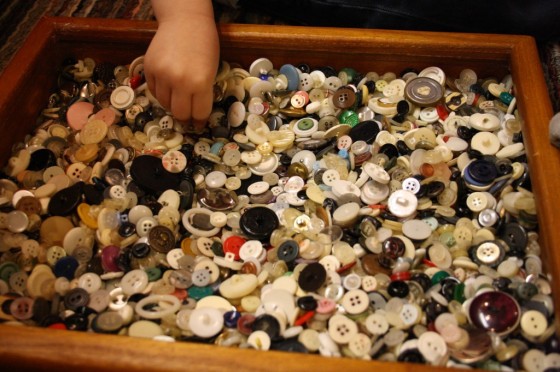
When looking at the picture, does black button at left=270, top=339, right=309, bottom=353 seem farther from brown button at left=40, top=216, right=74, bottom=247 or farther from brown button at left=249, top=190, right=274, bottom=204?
brown button at left=40, top=216, right=74, bottom=247

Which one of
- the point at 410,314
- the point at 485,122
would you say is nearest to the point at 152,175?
the point at 410,314

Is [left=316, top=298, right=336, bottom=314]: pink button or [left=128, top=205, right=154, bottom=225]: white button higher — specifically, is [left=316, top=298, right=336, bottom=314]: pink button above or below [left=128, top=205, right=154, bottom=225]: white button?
below

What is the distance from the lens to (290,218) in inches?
33.6

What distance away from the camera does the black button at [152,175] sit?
35.0 inches

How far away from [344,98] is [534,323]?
494 mm

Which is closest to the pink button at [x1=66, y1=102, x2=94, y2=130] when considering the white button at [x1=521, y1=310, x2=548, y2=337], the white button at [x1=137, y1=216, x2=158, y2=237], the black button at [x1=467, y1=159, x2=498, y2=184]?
the white button at [x1=137, y1=216, x2=158, y2=237]

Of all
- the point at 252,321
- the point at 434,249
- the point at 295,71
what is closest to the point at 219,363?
the point at 252,321

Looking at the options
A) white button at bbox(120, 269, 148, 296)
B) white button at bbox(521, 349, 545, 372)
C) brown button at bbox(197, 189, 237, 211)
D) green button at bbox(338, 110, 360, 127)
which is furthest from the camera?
green button at bbox(338, 110, 360, 127)

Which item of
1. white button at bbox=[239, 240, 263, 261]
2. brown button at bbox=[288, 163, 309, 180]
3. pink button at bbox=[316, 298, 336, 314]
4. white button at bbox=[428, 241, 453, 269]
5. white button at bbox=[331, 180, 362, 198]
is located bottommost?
pink button at bbox=[316, 298, 336, 314]

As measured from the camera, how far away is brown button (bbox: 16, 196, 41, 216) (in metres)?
0.85

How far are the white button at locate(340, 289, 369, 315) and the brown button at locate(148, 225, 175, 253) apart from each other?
0.28 m

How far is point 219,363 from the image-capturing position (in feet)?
2.05

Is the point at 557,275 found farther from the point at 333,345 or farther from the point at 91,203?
the point at 91,203

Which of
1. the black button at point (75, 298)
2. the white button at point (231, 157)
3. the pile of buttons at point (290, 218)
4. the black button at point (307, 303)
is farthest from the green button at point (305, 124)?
the black button at point (75, 298)
